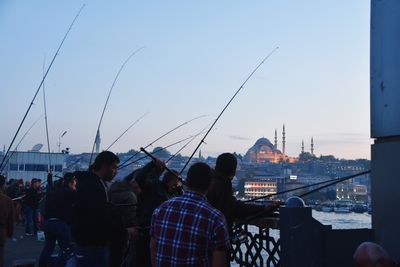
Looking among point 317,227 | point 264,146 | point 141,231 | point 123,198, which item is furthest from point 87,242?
point 264,146

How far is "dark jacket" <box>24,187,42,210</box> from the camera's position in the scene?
1280 centimetres

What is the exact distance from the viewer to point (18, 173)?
5372 centimetres

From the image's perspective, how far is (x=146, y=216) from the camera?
5574 mm

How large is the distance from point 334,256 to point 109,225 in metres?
1.98

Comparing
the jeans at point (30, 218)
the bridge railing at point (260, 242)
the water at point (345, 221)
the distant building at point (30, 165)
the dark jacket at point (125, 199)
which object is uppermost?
the distant building at point (30, 165)

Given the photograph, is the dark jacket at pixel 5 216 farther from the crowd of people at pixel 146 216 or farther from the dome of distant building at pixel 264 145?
the dome of distant building at pixel 264 145

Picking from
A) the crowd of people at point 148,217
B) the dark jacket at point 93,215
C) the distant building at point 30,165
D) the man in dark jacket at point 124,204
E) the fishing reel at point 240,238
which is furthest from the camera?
the distant building at point 30,165

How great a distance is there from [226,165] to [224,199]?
28 cm

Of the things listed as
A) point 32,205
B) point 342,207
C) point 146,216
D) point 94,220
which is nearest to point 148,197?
point 146,216

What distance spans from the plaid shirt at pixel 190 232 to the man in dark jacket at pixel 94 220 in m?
1.53

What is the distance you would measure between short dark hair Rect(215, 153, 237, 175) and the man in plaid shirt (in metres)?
1.17

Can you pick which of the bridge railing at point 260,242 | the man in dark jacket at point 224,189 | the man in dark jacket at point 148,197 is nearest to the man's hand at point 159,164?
the man in dark jacket at point 148,197

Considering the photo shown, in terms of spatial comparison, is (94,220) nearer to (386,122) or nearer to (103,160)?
(103,160)

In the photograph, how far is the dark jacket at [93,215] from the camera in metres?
4.74
